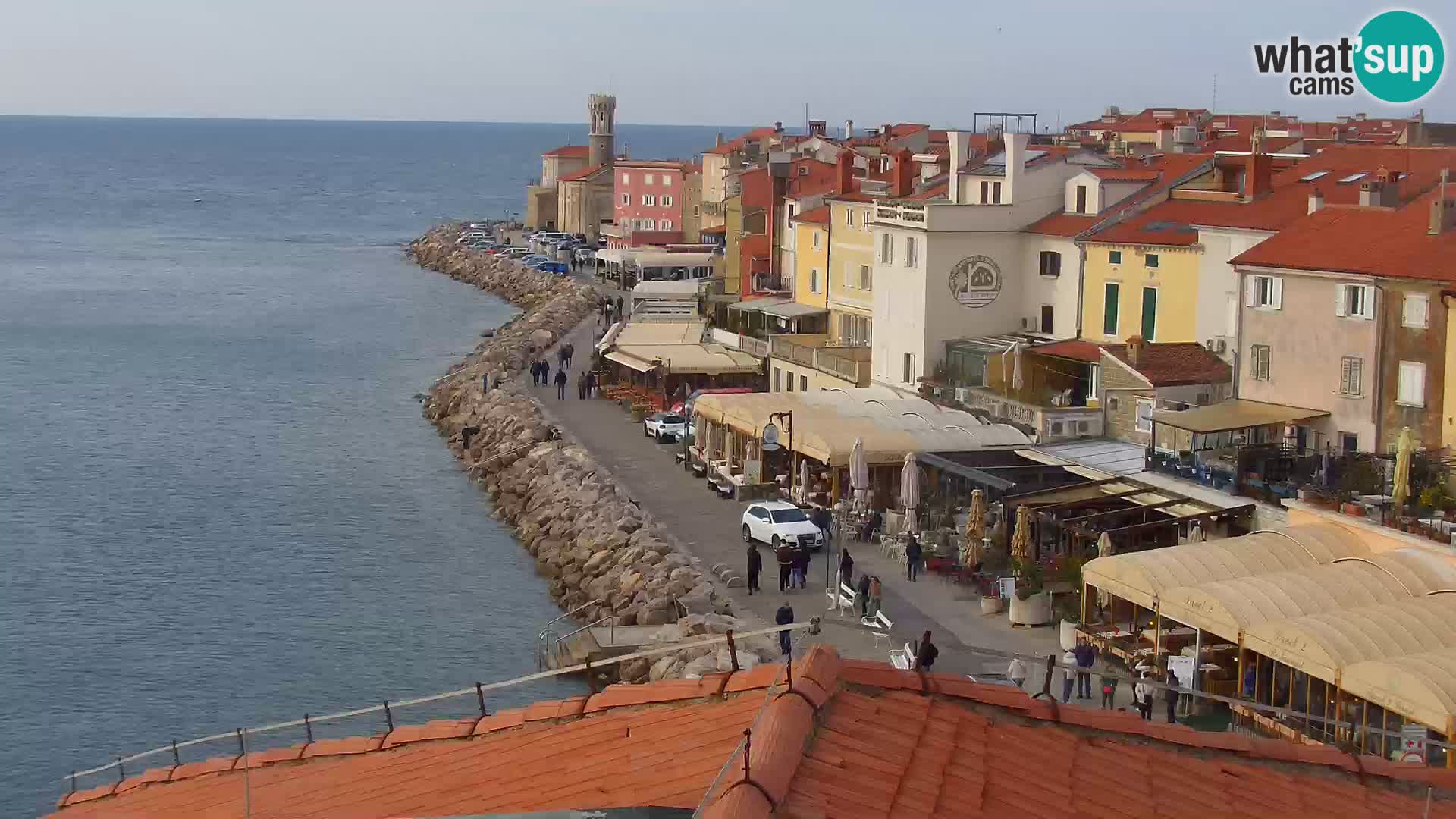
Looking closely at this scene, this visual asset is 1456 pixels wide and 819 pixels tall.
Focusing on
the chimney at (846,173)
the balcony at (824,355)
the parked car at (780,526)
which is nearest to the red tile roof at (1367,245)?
the parked car at (780,526)

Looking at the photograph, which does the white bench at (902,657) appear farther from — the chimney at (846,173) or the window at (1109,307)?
the chimney at (846,173)

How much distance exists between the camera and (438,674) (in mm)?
26516

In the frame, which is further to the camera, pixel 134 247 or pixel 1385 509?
pixel 134 247

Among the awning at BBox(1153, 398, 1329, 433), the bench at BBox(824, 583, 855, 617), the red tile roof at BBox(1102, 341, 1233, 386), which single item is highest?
the red tile roof at BBox(1102, 341, 1233, 386)

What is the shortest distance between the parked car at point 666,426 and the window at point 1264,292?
15278 mm

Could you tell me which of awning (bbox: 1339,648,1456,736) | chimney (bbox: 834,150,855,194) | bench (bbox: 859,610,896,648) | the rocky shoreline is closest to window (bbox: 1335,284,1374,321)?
bench (bbox: 859,610,896,648)

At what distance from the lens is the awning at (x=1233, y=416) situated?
2731cm

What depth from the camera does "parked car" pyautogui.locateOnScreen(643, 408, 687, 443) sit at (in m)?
41.2

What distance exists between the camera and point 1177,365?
31.2m

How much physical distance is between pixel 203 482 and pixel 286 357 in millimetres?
26352

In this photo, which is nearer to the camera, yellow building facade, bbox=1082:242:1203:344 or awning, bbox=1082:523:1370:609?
awning, bbox=1082:523:1370:609

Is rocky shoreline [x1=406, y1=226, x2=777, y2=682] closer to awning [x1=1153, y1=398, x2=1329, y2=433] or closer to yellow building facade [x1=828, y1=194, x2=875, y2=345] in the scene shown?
awning [x1=1153, y1=398, x2=1329, y2=433]

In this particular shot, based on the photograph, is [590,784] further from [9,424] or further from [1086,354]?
[9,424]

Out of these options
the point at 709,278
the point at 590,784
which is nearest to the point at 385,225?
the point at 709,278
